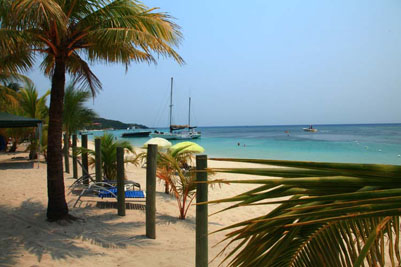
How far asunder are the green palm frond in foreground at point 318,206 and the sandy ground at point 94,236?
3237mm

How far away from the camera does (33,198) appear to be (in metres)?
6.51

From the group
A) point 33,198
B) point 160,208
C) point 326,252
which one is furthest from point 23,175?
point 326,252

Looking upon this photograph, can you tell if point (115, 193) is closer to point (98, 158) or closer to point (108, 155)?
point (98, 158)

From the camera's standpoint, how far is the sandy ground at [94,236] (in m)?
3.67

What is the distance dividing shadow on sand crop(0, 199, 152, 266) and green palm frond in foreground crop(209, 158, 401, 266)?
12.1ft

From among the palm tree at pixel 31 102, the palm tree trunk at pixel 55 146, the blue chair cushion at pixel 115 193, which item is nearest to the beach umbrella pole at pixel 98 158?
the blue chair cushion at pixel 115 193

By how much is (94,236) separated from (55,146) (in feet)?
5.51

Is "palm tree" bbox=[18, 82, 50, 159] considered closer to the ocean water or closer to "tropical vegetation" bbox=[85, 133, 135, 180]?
"tropical vegetation" bbox=[85, 133, 135, 180]

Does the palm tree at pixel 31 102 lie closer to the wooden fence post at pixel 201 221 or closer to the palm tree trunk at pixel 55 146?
the palm tree trunk at pixel 55 146

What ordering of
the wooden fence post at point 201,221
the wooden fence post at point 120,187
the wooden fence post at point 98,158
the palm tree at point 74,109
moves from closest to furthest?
the wooden fence post at point 201,221 → the wooden fence post at point 120,187 → the wooden fence post at point 98,158 → the palm tree at point 74,109

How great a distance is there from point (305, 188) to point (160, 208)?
21.0ft

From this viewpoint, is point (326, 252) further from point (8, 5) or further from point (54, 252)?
point (8, 5)

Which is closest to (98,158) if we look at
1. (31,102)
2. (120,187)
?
(120,187)

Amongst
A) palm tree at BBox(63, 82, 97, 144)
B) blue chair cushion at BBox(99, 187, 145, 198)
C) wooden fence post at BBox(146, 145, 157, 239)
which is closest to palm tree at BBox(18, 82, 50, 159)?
palm tree at BBox(63, 82, 97, 144)
